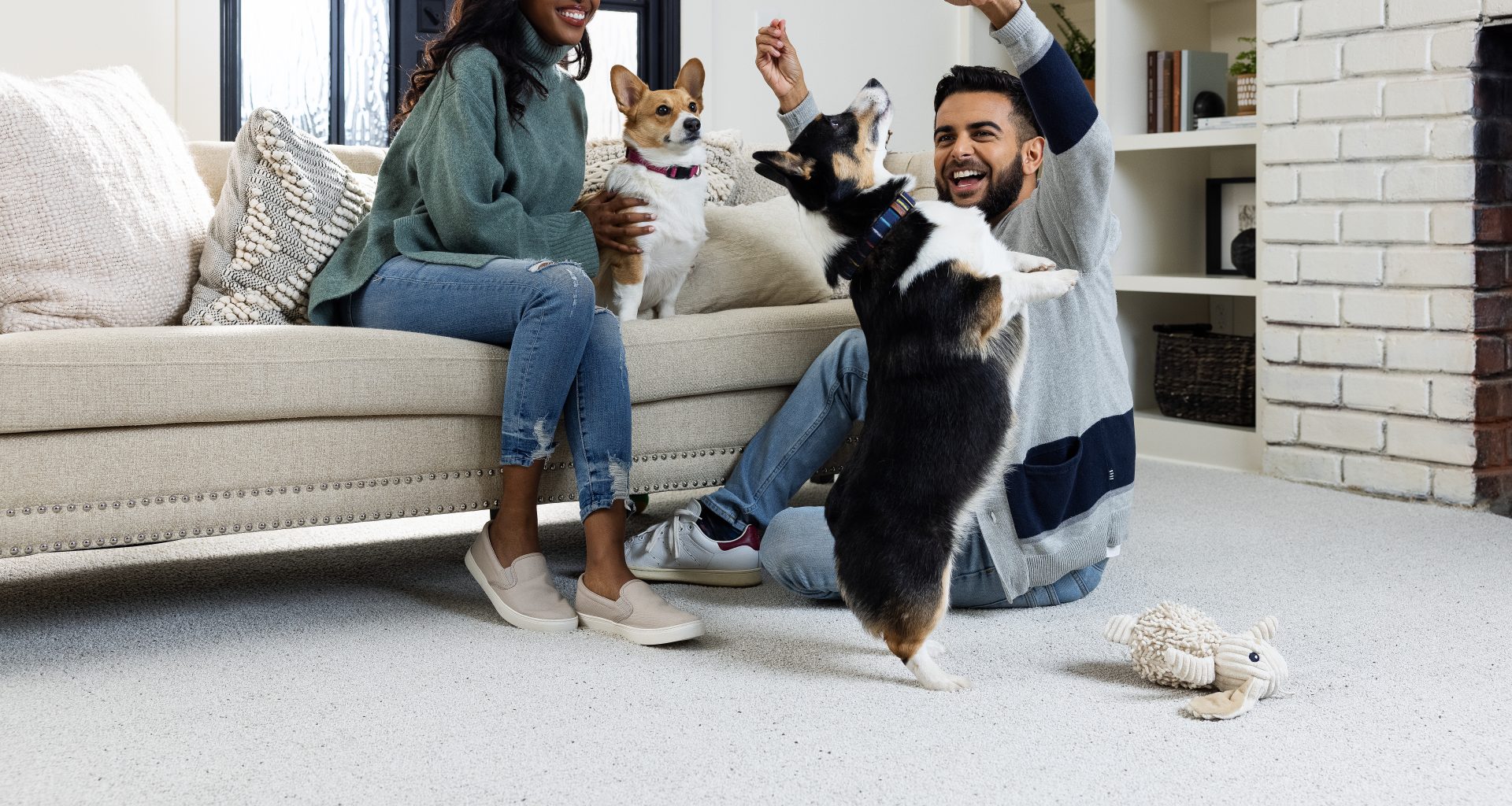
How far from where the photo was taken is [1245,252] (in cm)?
348

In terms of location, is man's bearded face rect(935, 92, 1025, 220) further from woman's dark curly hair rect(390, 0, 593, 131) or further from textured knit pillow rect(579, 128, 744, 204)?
textured knit pillow rect(579, 128, 744, 204)

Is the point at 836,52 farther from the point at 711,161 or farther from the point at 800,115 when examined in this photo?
the point at 800,115

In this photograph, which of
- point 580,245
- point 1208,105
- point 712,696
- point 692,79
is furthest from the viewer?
point 1208,105

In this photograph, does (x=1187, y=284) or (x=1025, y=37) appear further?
(x=1187, y=284)

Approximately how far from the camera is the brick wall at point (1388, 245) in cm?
285

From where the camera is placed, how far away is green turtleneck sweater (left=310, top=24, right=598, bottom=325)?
2023 mm

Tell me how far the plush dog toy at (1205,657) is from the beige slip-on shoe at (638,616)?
63 centimetres

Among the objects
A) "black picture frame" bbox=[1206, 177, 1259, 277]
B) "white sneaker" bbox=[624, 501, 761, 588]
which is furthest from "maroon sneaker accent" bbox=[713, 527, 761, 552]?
"black picture frame" bbox=[1206, 177, 1259, 277]

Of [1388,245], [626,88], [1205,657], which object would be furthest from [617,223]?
[1388,245]

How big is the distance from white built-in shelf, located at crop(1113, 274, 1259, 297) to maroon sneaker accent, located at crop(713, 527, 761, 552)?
1524 millimetres

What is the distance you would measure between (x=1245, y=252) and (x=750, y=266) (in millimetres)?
1600

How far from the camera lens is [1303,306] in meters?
3.18

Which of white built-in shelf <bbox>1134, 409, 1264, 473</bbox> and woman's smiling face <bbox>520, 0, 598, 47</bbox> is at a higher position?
woman's smiling face <bbox>520, 0, 598, 47</bbox>

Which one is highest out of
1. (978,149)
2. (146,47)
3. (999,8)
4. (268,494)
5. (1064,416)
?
(146,47)
